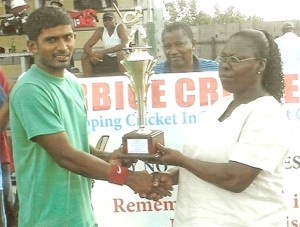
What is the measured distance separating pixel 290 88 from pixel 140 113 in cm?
102

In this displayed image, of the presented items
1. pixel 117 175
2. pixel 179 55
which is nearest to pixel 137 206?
pixel 179 55

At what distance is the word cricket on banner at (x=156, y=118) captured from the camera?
310 centimetres

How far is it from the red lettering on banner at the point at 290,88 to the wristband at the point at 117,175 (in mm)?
1230

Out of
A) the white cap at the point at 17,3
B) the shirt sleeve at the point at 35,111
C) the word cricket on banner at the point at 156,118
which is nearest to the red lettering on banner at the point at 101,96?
the word cricket on banner at the point at 156,118

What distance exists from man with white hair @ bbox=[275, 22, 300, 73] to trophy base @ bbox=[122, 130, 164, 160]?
1.13 m

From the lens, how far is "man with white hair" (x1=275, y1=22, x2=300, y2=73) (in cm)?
317

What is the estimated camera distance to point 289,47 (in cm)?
320

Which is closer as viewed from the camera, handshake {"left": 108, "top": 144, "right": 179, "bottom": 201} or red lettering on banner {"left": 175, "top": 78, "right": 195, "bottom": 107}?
handshake {"left": 108, "top": 144, "right": 179, "bottom": 201}

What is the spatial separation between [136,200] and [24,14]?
2.21 m

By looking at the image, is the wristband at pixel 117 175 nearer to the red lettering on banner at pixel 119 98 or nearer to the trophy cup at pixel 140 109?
the trophy cup at pixel 140 109

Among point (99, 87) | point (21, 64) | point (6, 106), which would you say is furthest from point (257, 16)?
point (21, 64)

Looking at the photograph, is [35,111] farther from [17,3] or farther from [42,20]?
[17,3]

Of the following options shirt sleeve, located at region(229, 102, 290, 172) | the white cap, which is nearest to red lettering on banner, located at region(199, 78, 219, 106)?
shirt sleeve, located at region(229, 102, 290, 172)

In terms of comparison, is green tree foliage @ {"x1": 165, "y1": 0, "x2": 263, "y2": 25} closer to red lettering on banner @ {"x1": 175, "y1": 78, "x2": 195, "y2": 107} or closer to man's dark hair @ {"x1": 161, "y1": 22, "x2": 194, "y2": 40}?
man's dark hair @ {"x1": 161, "y1": 22, "x2": 194, "y2": 40}
